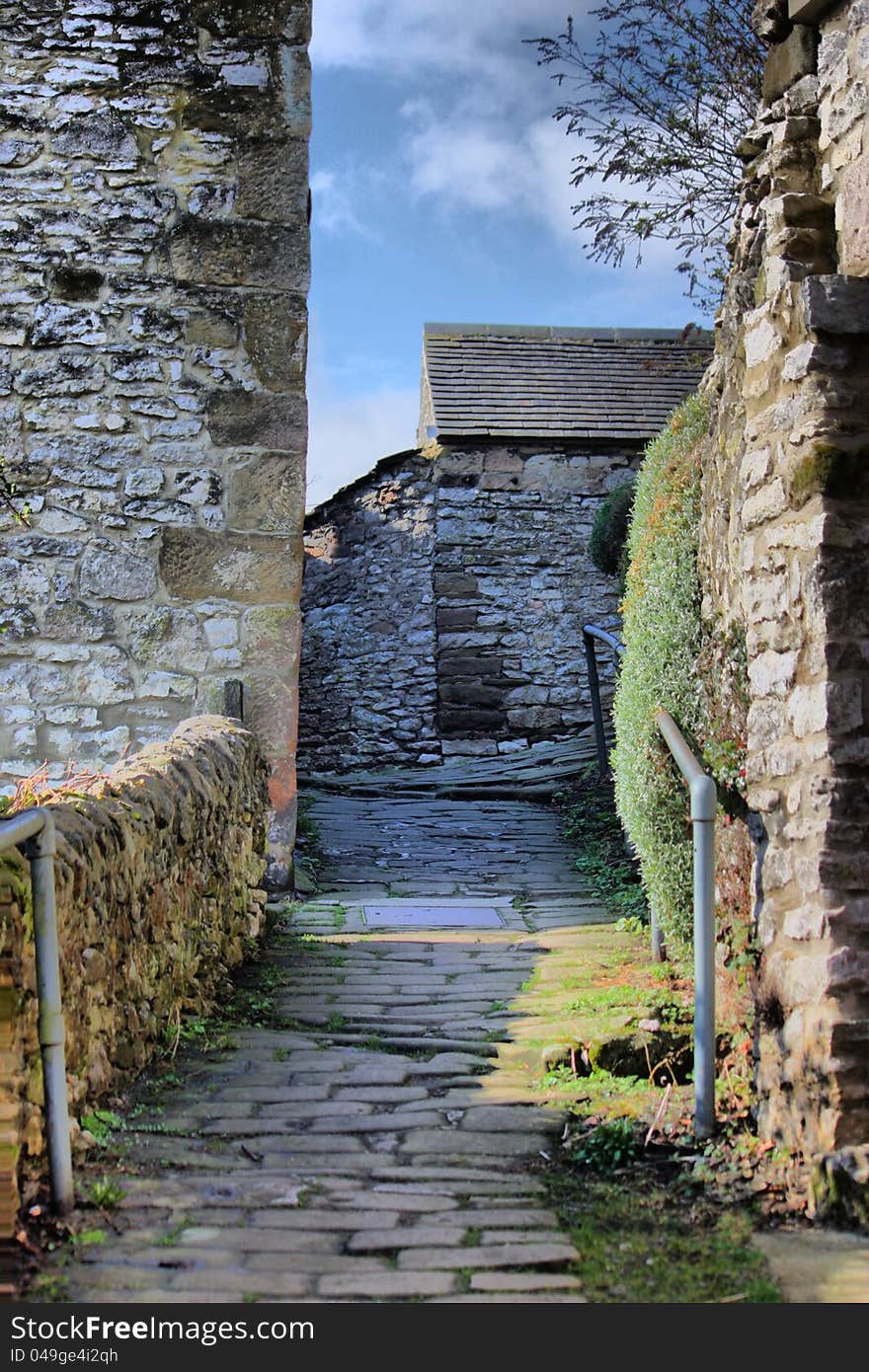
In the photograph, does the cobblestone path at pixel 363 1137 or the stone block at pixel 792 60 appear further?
the stone block at pixel 792 60

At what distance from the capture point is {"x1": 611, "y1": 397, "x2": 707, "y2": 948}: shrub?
4484mm

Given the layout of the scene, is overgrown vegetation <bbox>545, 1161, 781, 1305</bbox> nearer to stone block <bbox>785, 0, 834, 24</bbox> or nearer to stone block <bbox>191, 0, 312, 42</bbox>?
stone block <bbox>785, 0, 834, 24</bbox>

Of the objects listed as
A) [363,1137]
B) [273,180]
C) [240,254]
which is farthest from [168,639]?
[363,1137]

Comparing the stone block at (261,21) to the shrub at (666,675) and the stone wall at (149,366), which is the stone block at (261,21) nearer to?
the stone wall at (149,366)

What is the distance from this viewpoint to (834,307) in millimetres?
3100

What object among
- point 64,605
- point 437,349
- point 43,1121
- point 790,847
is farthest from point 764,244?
point 437,349

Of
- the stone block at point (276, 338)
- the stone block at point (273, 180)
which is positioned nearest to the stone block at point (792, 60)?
the stone block at point (276, 338)

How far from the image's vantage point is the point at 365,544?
13070 millimetres

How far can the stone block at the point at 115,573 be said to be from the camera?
21.5ft

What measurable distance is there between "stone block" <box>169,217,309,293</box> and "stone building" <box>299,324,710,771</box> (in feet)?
20.1

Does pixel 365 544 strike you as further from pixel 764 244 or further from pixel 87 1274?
pixel 87 1274

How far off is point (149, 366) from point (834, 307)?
430 cm

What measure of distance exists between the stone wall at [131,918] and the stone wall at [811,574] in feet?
5.67

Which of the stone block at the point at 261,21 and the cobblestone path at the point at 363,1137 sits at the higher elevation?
→ the stone block at the point at 261,21
